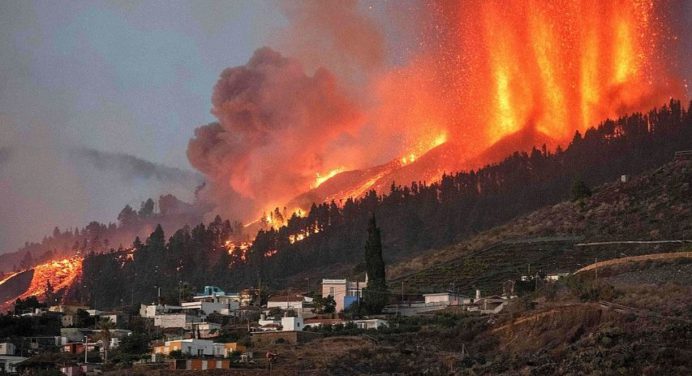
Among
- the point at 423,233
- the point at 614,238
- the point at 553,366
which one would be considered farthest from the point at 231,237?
the point at 553,366

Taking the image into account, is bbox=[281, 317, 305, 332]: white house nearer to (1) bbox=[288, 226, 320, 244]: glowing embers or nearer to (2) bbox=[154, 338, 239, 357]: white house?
(2) bbox=[154, 338, 239, 357]: white house

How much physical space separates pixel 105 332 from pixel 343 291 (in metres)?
27.3

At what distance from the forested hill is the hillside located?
10.8 meters

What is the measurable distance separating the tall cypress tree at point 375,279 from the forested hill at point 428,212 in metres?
30.8

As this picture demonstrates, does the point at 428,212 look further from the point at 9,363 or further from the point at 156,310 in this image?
the point at 9,363

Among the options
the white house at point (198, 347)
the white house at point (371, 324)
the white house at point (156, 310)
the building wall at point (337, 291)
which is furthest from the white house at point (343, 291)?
the white house at point (198, 347)

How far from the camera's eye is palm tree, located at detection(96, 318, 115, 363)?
80.9 m

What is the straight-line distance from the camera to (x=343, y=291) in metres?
104

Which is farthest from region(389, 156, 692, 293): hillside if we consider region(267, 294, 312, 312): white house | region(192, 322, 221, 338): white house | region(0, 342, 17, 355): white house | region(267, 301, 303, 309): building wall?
region(0, 342, 17, 355): white house

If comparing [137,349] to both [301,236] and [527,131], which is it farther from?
[527,131]

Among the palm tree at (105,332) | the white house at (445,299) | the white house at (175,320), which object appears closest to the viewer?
the palm tree at (105,332)

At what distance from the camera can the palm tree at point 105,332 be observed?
80875mm

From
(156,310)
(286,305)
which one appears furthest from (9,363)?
(286,305)

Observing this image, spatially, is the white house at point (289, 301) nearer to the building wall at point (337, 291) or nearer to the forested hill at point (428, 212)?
the building wall at point (337, 291)
